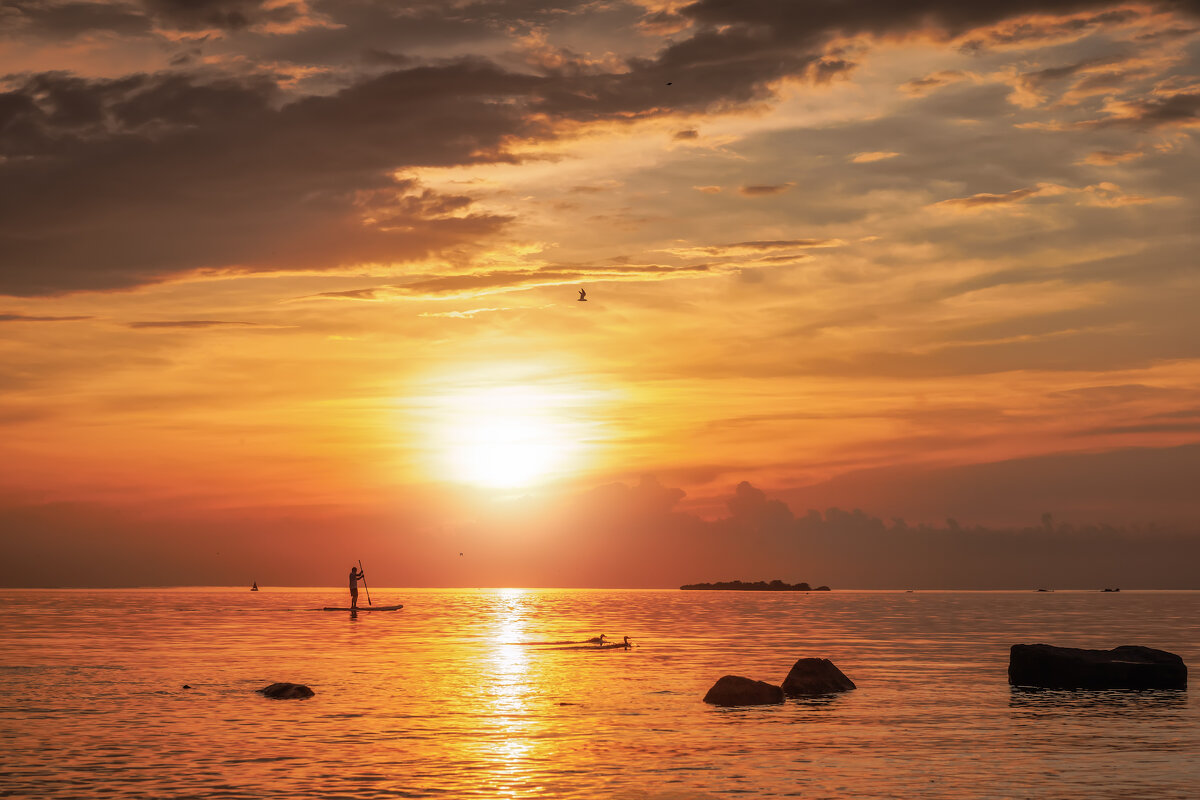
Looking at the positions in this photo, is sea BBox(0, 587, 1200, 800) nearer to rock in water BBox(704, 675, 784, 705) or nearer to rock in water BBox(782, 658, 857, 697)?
rock in water BBox(704, 675, 784, 705)

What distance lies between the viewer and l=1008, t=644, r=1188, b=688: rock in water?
5438 cm

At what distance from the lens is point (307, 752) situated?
3553cm

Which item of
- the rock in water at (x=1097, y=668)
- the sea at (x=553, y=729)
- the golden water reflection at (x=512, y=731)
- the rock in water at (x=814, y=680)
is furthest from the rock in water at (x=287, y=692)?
the rock in water at (x=1097, y=668)

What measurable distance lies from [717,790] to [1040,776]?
9.63 metres

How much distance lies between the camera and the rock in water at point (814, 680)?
51719 millimetres

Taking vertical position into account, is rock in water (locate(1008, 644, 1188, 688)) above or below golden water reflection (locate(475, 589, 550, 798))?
above

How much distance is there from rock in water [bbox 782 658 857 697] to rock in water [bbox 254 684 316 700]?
21880mm

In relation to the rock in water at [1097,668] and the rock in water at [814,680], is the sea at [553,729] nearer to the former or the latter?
the rock in water at [814,680]

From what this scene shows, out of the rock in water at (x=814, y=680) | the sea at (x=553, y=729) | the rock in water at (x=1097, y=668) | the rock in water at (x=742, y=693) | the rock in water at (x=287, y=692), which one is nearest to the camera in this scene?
the sea at (x=553, y=729)

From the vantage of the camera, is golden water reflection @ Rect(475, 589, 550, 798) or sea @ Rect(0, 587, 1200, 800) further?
golden water reflection @ Rect(475, 589, 550, 798)

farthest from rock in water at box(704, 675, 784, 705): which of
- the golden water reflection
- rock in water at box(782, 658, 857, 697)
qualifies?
the golden water reflection

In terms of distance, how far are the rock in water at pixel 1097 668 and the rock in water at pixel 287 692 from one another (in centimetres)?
3504

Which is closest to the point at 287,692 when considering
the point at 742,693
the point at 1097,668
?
the point at 742,693

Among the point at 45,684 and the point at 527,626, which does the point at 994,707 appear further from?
the point at 527,626
